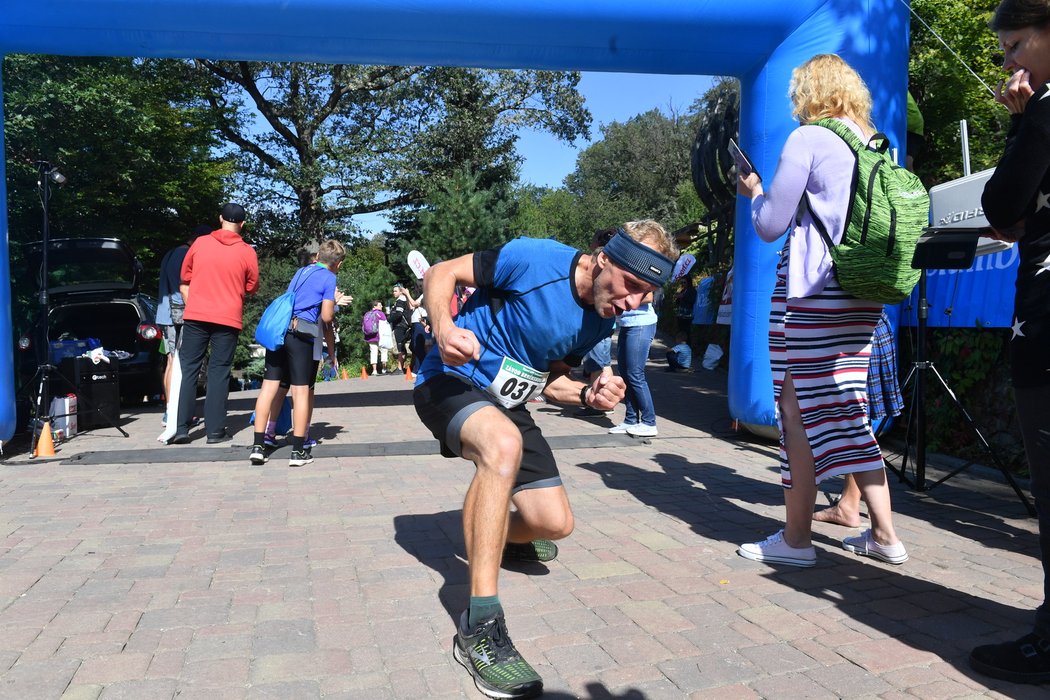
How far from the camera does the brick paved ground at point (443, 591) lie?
2.63m

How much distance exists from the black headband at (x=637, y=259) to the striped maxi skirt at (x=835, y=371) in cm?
107

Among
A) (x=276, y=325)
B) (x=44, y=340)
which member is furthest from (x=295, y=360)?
(x=44, y=340)

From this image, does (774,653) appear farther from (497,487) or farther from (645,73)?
(645,73)

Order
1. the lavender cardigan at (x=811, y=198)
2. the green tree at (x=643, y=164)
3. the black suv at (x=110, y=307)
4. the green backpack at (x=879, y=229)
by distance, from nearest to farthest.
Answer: the green backpack at (x=879, y=229) → the lavender cardigan at (x=811, y=198) → the black suv at (x=110, y=307) → the green tree at (x=643, y=164)

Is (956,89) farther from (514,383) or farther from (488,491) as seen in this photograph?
(488,491)

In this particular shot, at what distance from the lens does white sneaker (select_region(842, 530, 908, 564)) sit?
3707 mm

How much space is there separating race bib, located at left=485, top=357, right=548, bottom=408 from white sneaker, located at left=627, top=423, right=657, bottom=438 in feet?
14.2

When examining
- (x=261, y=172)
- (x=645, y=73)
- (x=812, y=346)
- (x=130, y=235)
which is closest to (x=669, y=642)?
(x=812, y=346)

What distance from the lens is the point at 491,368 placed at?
10.3 feet

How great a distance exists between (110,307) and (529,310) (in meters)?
10.00

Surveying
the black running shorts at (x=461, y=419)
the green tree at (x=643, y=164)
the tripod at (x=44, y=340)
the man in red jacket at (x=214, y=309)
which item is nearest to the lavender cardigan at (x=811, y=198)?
the black running shorts at (x=461, y=419)

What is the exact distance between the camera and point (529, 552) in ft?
12.5

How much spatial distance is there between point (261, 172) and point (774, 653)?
25.9 meters

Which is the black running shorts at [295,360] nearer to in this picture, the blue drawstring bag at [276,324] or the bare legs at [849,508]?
the blue drawstring bag at [276,324]
